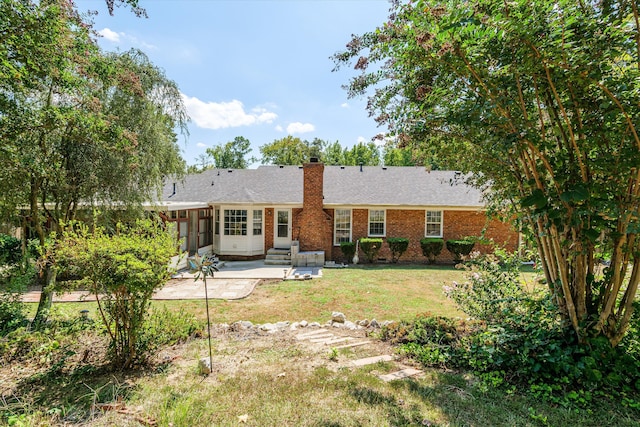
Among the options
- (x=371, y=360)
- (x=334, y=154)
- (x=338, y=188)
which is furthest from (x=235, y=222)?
(x=334, y=154)

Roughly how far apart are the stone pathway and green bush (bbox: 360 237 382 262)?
817 cm

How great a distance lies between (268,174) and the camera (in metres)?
17.3

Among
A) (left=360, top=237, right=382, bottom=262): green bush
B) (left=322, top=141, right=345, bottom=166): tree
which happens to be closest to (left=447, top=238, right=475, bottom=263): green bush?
(left=360, top=237, right=382, bottom=262): green bush

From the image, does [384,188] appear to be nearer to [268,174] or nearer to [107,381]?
[268,174]

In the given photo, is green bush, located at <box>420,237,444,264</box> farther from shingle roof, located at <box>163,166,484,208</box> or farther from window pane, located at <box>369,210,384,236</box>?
window pane, located at <box>369,210,384,236</box>

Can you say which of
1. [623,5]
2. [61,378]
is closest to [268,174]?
[61,378]

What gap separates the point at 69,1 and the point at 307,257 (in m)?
10.8

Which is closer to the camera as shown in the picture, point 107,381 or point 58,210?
point 107,381

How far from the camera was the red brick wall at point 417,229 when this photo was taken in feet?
47.1

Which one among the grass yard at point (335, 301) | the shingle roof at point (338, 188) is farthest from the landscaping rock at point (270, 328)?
the shingle roof at point (338, 188)

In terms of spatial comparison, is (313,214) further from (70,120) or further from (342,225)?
(70,120)

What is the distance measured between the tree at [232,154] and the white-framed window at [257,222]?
99.4ft

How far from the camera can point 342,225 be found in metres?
14.8

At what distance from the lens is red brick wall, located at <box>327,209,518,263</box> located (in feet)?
47.1
